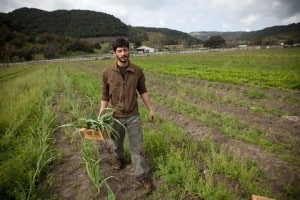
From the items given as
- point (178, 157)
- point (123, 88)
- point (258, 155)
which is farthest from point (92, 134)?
point (258, 155)

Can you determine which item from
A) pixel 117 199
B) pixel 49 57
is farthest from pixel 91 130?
pixel 49 57

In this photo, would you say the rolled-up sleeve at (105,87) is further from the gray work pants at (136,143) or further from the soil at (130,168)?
the soil at (130,168)

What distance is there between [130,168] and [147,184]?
885mm

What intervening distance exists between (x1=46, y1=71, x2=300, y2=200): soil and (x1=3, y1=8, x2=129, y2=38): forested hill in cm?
15225

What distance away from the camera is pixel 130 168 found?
191 inches

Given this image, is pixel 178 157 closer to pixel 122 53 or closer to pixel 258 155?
pixel 258 155

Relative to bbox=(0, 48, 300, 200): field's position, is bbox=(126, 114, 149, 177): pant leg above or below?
above

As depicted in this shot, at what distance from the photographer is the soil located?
4.11 m

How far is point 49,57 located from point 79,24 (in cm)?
9392

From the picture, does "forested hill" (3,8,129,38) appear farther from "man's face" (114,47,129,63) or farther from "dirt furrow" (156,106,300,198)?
"man's face" (114,47,129,63)

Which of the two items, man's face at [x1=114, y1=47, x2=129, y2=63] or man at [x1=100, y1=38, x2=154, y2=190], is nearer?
man's face at [x1=114, y1=47, x2=129, y2=63]

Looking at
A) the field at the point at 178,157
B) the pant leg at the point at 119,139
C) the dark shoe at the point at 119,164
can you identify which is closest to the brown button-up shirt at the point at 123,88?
the pant leg at the point at 119,139

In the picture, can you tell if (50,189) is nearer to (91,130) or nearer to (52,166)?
(52,166)

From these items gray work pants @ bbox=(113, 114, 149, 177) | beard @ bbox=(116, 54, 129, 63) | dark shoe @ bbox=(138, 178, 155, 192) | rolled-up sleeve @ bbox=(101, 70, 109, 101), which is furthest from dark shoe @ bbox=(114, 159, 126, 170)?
beard @ bbox=(116, 54, 129, 63)
